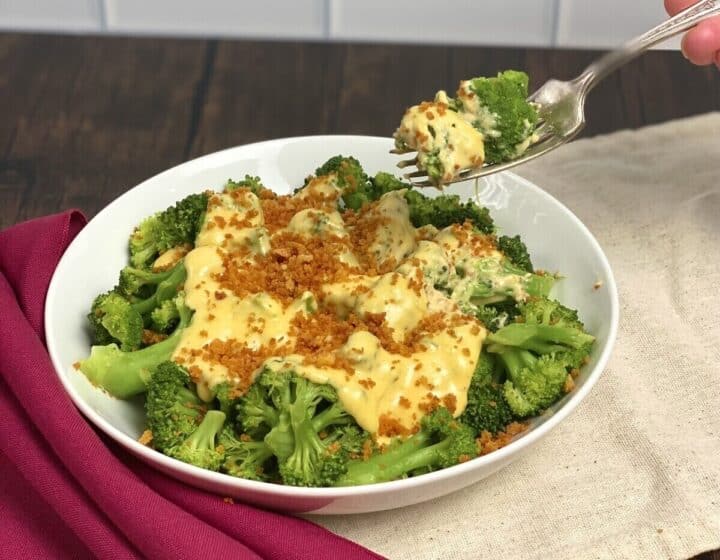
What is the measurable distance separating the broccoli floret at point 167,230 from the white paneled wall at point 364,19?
2.55m

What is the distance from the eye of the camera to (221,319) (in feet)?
7.39

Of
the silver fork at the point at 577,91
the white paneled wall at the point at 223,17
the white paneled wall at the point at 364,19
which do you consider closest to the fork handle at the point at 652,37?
the silver fork at the point at 577,91

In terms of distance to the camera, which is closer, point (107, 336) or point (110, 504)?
point (110, 504)

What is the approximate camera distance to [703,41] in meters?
2.69

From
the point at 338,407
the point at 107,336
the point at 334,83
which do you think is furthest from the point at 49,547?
the point at 334,83

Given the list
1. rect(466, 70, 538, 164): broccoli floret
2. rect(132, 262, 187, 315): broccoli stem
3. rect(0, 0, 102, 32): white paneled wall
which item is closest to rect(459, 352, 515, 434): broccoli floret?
rect(466, 70, 538, 164): broccoli floret

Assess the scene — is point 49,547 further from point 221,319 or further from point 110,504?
point 221,319

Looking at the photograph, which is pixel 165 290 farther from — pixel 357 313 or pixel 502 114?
pixel 502 114

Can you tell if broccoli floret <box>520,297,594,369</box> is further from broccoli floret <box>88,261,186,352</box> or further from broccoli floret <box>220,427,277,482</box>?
broccoli floret <box>88,261,186,352</box>

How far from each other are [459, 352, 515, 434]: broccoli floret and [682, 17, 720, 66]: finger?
1.08 m

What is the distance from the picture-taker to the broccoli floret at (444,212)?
2.67 m

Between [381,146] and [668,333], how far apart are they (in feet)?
3.16

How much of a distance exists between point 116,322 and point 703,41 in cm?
171

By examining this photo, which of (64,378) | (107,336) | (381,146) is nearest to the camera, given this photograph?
(64,378)
